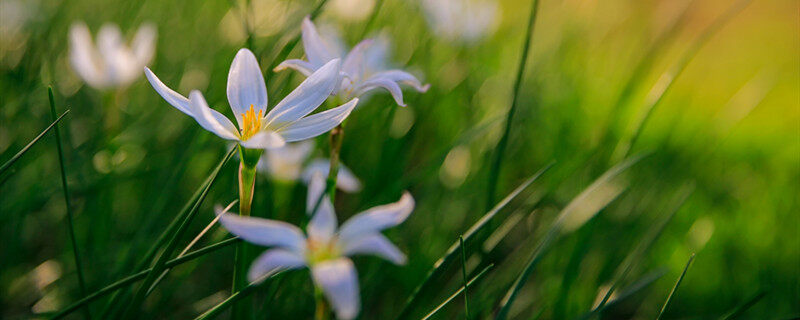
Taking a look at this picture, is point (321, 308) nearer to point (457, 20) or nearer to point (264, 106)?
point (264, 106)

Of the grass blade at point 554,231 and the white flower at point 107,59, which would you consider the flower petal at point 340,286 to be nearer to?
the grass blade at point 554,231

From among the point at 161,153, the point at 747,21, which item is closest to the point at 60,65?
the point at 161,153

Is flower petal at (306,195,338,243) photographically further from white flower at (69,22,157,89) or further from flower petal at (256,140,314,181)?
white flower at (69,22,157,89)

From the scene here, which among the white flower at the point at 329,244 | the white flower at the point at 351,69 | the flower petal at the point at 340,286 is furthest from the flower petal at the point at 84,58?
the flower petal at the point at 340,286

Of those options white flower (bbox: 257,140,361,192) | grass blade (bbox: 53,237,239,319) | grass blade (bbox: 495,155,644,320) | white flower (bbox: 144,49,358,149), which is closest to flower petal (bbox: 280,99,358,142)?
white flower (bbox: 144,49,358,149)

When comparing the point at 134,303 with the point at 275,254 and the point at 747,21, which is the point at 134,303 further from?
the point at 747,21
